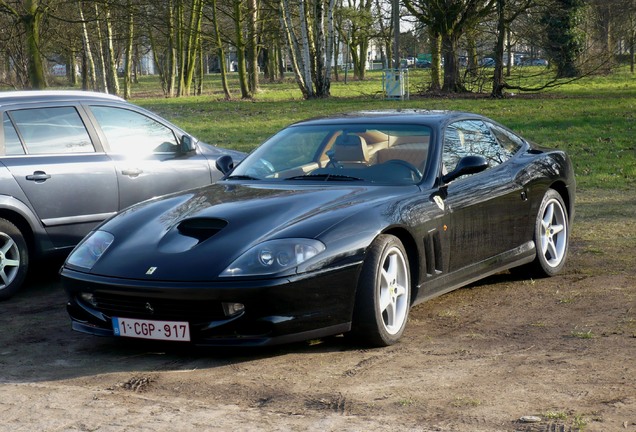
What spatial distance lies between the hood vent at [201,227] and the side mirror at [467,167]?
1.72m

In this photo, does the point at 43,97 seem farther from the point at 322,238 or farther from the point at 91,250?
the point at 322,238

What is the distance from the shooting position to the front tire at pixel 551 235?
26.3ft

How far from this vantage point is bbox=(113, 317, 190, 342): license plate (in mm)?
5676

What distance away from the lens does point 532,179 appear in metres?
7.95

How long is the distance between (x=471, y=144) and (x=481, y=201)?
58cm

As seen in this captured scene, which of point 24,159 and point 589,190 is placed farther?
point 589,190

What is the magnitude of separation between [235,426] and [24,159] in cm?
445

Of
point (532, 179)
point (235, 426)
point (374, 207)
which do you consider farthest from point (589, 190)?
point (235, 426)

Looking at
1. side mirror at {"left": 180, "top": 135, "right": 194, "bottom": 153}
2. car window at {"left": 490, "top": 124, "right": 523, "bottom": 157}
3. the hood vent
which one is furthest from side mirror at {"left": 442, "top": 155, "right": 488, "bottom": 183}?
side mirror at {"left": 180, "top": 135, "right": 194, "bottom": 153}

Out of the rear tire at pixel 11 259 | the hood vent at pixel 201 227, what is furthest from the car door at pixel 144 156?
the hood vent at pixel 201 227

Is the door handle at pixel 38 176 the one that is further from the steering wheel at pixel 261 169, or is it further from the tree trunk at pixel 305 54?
the tree trunk at pixel 305 54

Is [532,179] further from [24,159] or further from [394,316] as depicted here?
[24,159]

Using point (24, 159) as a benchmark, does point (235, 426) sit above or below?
below

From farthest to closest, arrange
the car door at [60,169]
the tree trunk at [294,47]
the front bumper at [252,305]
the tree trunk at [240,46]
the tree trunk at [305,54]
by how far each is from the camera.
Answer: the tree trunk at [240,46] → the tree trunk at [294,47] → the tree trunk at [305,54] → the car door at [60,169] → the front bumper at [252,305]
